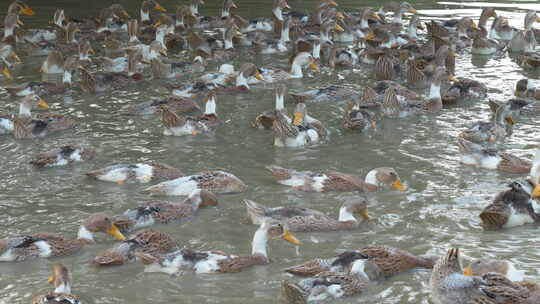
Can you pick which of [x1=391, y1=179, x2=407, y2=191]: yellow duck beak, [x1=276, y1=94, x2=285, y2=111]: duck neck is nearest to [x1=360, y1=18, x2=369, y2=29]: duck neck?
[x1=276, y1=94, x2=285, y2=111]: duck neck

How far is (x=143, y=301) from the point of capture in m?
7.76

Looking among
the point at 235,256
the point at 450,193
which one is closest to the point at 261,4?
the point at 450,193

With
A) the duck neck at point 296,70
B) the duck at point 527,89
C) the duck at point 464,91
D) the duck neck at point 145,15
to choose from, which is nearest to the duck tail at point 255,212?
the duck at point 464,91

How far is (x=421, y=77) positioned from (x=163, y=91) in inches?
183

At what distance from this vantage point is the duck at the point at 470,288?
718cm

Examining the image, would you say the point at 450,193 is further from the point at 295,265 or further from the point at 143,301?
the point at 143,301

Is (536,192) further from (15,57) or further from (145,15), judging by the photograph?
(145,15)

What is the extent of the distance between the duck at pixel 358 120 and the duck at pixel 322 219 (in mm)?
3875

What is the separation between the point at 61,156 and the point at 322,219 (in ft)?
13.1

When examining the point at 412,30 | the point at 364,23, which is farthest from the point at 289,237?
the point at 364,23

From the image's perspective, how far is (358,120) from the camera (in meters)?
13.3

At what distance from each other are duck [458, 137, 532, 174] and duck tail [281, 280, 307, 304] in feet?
15.5

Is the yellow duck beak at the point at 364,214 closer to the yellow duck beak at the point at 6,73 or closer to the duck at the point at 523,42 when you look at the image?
the yellow duck beak at the point at 6,73

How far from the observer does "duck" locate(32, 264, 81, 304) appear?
7172mm
